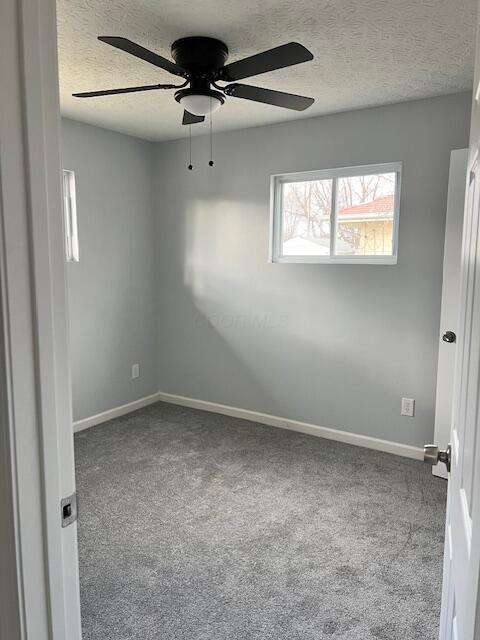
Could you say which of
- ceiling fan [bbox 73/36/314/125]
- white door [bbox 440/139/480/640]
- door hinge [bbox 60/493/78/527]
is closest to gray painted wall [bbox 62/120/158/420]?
ceiling fan [bbox 73/36/314/125]

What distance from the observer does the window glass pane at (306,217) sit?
356cm

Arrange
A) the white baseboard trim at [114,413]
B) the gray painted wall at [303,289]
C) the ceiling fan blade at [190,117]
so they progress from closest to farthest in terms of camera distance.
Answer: the ceiling fan blade at [190,117] → the gray painted wall at [303,289] → the white baseboard trim at [114,413]

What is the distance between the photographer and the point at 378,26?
200 centimetres

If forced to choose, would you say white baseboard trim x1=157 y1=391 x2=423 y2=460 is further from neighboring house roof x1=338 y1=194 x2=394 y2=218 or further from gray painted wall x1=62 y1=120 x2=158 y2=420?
neighboring house roof x1=338 y1=194 x2=394 y2=218

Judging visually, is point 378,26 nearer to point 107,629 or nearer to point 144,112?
point 144,112

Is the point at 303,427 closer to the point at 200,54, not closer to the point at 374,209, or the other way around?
the point at 374,209

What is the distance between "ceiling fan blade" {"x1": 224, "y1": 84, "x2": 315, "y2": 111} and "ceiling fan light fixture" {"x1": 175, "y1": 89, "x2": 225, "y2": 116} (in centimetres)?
7

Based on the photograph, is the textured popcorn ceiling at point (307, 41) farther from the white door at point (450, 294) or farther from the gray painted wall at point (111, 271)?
the gray painted wall at point (111, 271)

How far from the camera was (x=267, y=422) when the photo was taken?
3.93 meters

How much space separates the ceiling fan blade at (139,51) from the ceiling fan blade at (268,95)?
0.25 meters

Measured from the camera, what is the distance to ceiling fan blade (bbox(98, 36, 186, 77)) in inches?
66.0

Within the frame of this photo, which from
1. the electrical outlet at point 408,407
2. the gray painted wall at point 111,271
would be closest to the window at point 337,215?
the electrical outlet at point 408,407

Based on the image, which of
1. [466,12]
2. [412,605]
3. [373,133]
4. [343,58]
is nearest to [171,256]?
[373,133]

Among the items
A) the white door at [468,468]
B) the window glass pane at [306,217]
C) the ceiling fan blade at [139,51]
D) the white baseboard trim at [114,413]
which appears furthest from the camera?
the white baseboard trim at [114,413]
